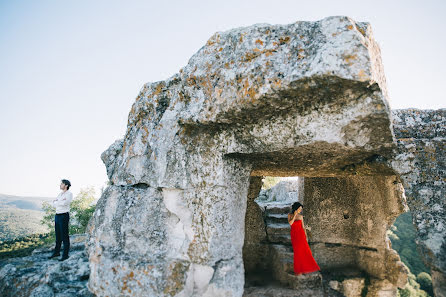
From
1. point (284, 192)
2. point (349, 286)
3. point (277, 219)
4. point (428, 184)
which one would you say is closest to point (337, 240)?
point (349, 286)

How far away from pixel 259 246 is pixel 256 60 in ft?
13.9

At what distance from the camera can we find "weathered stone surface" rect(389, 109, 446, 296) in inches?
80.7

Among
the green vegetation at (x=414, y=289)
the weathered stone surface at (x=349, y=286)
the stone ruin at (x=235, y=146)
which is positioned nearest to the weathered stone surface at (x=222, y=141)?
→ the stone ruin at (x=235, y=146)

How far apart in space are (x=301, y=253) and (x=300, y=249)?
2.7 inches

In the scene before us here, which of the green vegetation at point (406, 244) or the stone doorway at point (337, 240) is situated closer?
the stone doorway at point (337, 240)

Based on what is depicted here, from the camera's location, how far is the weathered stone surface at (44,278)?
2626 millimetres

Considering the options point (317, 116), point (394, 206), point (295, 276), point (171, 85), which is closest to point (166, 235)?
point (171, 85)

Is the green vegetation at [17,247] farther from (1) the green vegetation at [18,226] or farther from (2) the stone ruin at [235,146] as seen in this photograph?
(1) the green vegetation at [18,226]

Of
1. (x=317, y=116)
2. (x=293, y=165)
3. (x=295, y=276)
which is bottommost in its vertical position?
(x=295, y=276)

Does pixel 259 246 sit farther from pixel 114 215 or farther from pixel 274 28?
pixel 274 28

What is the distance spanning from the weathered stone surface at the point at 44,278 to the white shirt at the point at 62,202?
2.80 feet

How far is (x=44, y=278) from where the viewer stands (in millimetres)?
2783

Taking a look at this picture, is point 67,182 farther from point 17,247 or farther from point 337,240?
point 17,247

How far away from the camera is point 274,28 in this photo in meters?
2.19
